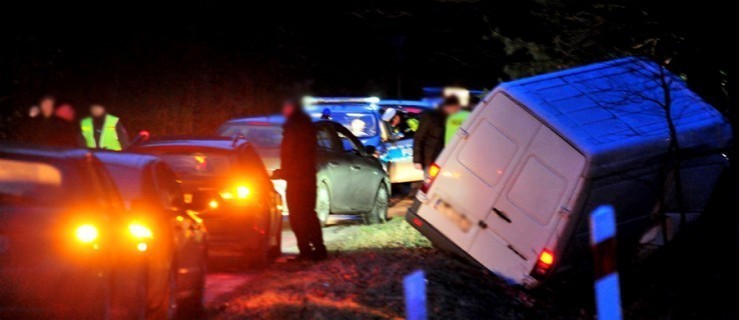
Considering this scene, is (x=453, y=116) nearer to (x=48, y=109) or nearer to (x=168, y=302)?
(x=48, y=109)

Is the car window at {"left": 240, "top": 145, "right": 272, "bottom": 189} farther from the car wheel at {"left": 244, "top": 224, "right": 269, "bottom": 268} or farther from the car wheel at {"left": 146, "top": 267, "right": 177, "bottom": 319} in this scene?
the car wheel at {"left": 146, "top": 267, "right": 177, "bottom": 319}

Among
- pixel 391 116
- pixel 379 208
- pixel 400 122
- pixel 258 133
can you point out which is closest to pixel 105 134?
pixel 258 133

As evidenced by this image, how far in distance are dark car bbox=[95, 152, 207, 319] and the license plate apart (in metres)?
3.18

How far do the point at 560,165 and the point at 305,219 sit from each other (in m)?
2.91

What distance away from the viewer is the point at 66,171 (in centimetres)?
715

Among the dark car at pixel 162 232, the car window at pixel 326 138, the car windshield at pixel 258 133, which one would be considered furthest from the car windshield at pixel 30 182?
the car window at pixel 326 138

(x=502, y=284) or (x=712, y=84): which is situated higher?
(x=712, y=84)

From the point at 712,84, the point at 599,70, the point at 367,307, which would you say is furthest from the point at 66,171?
the point at 712,84

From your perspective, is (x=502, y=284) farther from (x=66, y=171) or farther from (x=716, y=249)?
(x=66, y=171)

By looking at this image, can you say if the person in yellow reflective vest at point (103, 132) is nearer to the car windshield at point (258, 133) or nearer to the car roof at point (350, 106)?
the car windshield at point (258, 133)

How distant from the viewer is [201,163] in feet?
41.4

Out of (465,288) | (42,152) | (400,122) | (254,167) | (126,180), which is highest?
(42,152)

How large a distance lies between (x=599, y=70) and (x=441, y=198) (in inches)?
88.4

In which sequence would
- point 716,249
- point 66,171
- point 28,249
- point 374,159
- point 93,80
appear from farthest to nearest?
1. point 93,80
2. point 374,159
3. point 716,249
4. point 66,171
5. point 28,249
